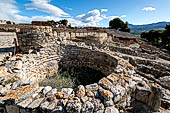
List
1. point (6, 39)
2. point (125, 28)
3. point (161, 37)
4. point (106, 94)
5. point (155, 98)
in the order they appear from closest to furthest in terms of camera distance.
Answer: point (106, 94) < point (155, 98) < point (6, 39) < point (161, 37) < point (125, 28)

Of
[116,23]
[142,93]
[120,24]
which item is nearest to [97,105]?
[142,93]

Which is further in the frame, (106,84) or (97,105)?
(106,84)

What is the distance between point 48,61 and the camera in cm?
548

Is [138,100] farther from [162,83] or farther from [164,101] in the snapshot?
[162,83]

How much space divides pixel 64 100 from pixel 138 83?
101 inches

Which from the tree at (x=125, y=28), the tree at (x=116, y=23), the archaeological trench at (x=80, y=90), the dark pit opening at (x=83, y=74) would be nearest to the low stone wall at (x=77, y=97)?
the archaeological trench at (x=80, y=90)

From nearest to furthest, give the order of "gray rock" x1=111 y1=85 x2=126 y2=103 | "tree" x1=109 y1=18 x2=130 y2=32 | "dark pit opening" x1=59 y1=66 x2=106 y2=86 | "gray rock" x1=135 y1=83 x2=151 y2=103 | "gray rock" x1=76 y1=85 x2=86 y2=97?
"gray rock" x1=76 y1=85 x2=86 y2=97 → "gray rock" x1=111 y1=85 x2=126 y2=103 → "gray rock" x1=135 y1=83 x2=151 y2=103 → "dark pit opening" x1=59 y1=66 x2=106 y2=86 → "tree" x1=109 y1=18 x2=130 y2=32

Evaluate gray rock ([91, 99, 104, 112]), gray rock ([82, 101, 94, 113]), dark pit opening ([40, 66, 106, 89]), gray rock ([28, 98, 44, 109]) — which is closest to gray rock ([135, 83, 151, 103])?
gray rock ([91, 99, 104, 112])

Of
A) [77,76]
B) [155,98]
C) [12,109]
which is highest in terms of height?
[12,109]

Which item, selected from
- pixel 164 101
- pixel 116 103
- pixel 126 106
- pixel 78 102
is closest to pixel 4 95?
pixel 78 102

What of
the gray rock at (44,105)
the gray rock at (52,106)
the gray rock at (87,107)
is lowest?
the gray rock at (87,107)

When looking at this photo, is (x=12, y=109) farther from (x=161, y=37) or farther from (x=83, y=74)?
(x=161, y=37)

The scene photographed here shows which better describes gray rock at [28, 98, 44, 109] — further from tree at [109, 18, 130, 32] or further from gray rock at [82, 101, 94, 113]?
tree at [109, 18, 130, 32]

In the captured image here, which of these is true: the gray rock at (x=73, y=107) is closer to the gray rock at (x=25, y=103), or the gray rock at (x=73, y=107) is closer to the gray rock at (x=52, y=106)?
the gray rock at (x=52, y=106)
